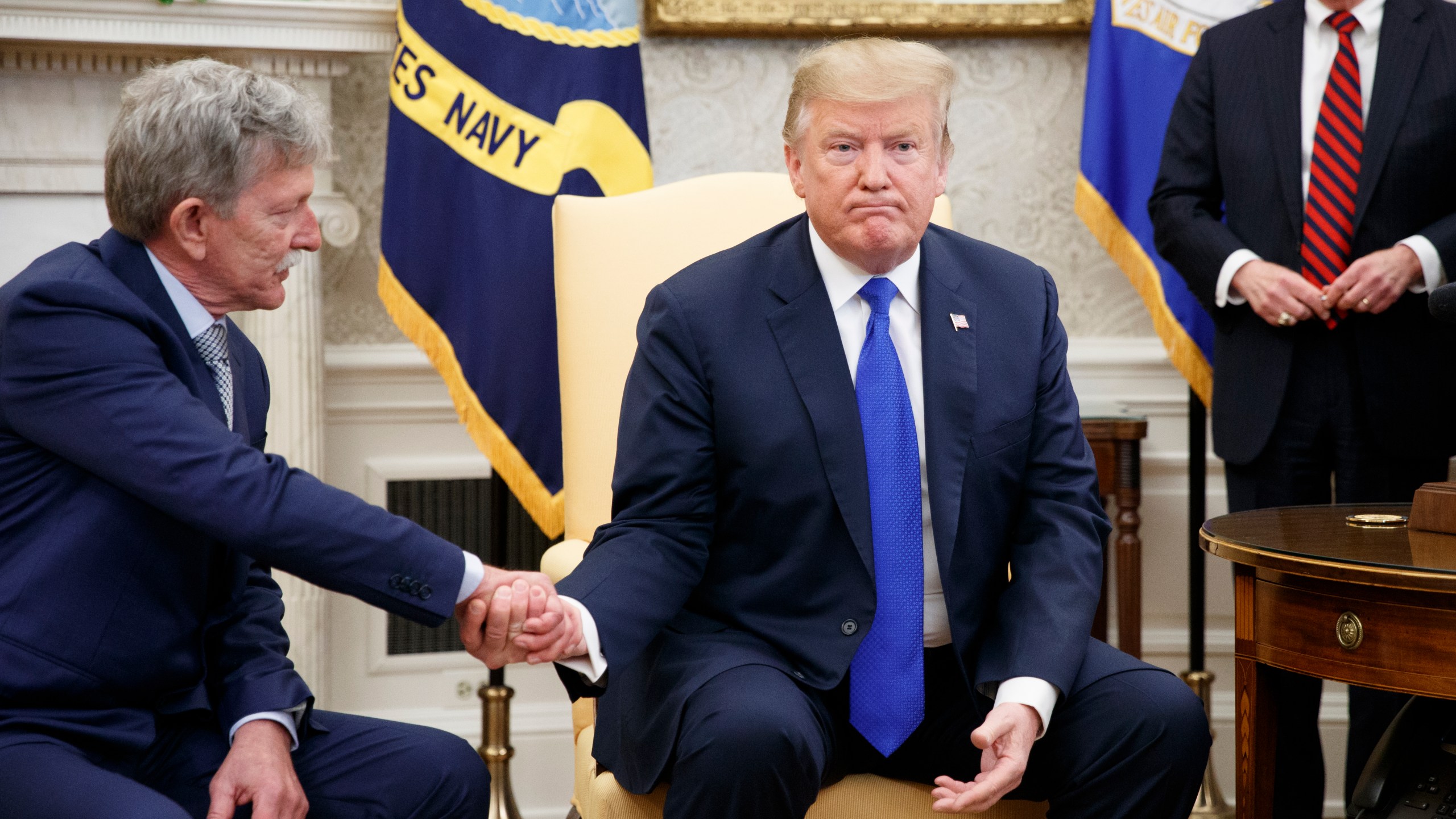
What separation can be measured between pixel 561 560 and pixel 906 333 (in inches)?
25.0

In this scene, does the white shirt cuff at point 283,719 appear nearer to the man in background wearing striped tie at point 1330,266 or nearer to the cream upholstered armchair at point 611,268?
the cream upholstered armchair at point 611,268

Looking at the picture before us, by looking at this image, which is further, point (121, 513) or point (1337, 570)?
point (1337, 570)

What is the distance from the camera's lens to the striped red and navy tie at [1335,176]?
2.51 meters

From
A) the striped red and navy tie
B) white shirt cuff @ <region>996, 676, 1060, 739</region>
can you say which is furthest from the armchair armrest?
the striped red and navy tie

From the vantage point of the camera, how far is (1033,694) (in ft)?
5.21

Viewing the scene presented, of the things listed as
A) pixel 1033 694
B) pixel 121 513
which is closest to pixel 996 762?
pixel 1033 694

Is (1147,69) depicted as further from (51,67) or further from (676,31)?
(51,67)

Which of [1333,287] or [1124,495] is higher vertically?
[1333,287]

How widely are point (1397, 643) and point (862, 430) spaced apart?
734 millimetres

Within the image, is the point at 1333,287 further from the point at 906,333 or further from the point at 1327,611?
the point at 906,333

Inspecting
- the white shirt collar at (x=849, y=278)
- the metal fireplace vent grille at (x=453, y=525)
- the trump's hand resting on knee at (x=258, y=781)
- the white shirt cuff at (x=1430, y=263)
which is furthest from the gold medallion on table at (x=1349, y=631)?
the metal fireplace vent grille at (x=453, y=525)

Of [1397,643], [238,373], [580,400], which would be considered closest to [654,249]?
[580,400]

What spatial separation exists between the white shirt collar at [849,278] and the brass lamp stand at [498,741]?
4.89 feet

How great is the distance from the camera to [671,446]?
5.71 feet
